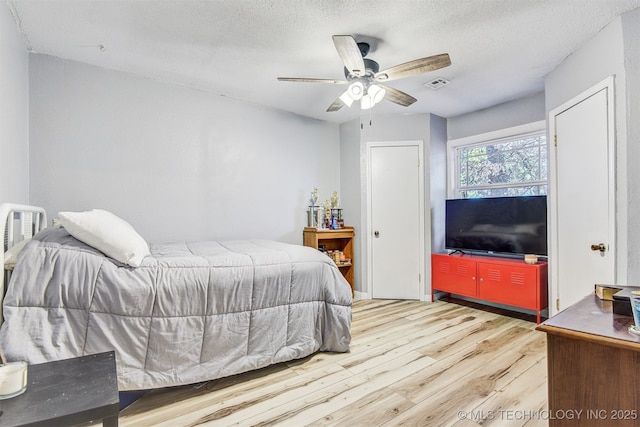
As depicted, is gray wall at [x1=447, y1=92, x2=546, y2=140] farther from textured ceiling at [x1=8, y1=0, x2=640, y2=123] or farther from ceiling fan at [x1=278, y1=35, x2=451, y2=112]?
ceiling fan at [x1=278, y1=35, x2=451, y2=112]

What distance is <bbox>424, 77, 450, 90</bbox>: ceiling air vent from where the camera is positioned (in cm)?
286

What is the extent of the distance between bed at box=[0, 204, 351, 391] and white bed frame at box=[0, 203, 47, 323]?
2cm

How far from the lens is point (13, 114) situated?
197 centimetres

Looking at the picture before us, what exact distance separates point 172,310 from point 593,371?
186cm

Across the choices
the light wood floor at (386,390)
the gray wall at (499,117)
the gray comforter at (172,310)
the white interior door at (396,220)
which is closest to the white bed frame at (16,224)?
the gray comforter at (172,310)

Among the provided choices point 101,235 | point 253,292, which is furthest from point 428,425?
point 101,235

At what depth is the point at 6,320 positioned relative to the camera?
52.6 inches

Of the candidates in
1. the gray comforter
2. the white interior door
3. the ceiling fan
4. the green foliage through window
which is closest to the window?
the green foliage through window

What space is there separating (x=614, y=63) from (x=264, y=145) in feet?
10.2

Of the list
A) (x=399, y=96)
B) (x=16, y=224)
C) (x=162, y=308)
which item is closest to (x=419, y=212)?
(x=399, y=96)

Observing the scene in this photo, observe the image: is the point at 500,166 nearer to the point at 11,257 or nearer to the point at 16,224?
the point at 11,257

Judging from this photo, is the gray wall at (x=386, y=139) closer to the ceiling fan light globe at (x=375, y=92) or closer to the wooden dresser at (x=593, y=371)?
the ceiling fan light globe at (x=375, y=92)

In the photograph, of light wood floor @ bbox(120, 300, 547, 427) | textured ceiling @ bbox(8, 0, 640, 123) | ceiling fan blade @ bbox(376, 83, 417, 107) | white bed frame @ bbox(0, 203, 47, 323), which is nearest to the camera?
white bed frame @ bbox(0, 203, 47, 323)

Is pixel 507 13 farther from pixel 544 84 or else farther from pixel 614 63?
pixel 544 84
